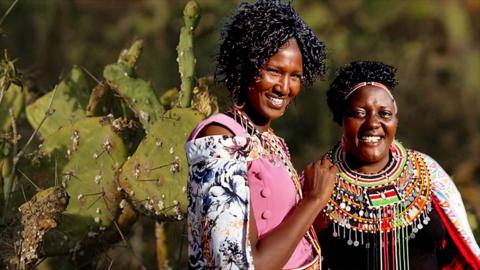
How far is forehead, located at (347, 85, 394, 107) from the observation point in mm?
4207

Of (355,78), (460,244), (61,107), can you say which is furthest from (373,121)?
(61,107)

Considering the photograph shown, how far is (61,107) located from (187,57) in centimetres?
102

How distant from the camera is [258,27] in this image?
3496 mm

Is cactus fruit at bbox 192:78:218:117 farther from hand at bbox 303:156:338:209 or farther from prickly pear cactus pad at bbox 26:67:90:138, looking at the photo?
hand at bbox 303:156:338:209

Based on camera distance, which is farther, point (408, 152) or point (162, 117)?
point (162, 117)

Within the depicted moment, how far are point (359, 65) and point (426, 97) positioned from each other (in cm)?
711

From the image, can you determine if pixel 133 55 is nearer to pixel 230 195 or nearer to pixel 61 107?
pixel 61 107

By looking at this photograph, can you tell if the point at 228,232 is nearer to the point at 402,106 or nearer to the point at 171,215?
the point at 171,215

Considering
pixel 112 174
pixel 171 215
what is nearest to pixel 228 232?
pixel 171 215

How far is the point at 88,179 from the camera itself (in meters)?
5.15

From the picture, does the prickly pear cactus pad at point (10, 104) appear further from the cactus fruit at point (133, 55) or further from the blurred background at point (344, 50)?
the blurred background at point (344, 50)

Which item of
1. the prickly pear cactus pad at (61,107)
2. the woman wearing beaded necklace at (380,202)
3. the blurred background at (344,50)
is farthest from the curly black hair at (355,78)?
the blurred background at (344,50)

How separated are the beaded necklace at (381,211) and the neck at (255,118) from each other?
0.80 m

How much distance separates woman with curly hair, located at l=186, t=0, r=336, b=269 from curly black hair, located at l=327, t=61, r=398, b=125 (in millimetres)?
559
